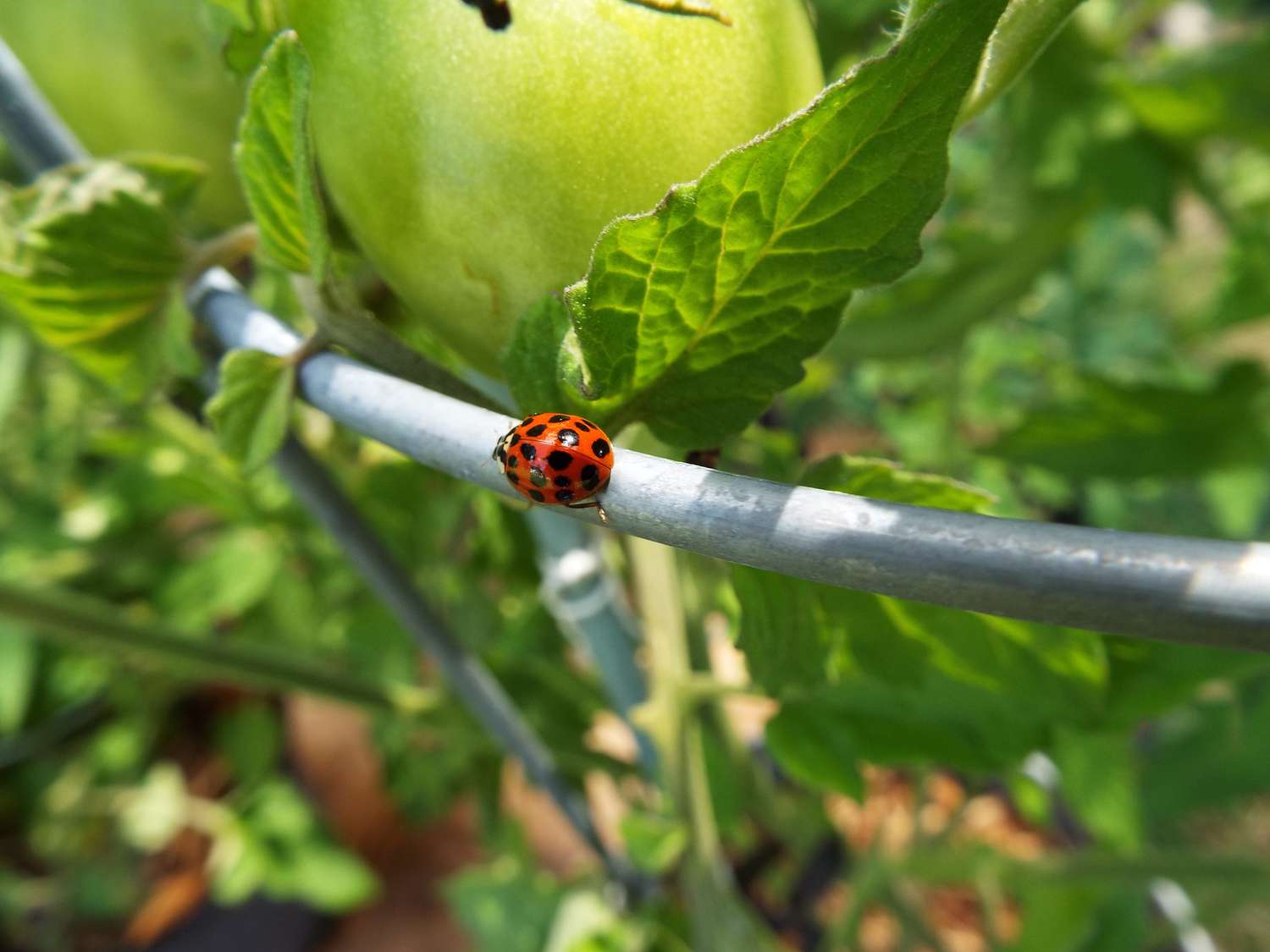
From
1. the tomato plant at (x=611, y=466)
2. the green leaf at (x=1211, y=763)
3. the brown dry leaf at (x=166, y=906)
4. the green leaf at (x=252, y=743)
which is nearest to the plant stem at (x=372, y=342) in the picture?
the tomato plant at (x=611, y=466)

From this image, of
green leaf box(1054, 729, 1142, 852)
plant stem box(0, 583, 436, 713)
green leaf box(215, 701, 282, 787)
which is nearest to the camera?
plant stem box(0, 583, 436, 713)

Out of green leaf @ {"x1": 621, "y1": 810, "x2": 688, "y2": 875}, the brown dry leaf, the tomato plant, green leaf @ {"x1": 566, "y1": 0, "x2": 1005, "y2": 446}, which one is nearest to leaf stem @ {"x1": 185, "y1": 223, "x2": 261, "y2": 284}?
the tomato plant

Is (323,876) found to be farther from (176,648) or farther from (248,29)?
(248,29)

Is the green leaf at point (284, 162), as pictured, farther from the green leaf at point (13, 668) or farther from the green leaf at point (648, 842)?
the green leaf at point (13, 668)

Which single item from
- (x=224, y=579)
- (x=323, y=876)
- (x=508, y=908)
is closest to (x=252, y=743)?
(x=323, y=876)

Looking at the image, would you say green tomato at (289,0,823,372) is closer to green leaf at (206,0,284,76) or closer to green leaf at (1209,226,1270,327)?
green leaf at (206,0,284,76)

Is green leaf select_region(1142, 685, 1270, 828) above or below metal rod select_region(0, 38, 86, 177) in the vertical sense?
below
